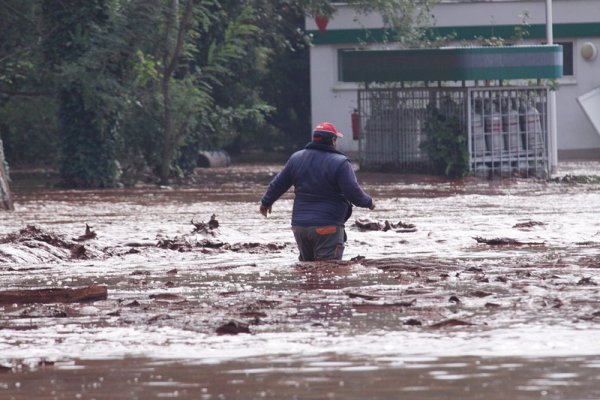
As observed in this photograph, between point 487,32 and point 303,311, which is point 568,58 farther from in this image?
point 303,311

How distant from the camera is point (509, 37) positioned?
138ft

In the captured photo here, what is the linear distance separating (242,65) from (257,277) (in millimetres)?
24868

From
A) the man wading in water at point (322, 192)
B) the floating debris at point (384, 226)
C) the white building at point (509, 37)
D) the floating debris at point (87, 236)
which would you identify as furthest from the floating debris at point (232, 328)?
the white building at point (509, 37)

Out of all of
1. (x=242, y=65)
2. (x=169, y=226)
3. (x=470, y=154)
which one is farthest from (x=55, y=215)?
(x=242, y=65)

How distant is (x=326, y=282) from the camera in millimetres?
13266

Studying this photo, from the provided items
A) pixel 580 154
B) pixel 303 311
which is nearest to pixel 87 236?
pixel 303 311

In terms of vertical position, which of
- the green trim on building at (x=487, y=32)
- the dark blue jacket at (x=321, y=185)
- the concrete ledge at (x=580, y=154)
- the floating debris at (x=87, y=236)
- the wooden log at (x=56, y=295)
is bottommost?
the wooden log at (x=56, y=295)

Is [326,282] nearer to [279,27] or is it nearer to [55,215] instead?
[55,215]

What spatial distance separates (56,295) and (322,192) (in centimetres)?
301

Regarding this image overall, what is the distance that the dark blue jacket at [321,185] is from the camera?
14.2 meters

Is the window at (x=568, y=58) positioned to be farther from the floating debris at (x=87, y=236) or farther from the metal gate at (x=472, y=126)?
the floating debris at (x=87, y=236)

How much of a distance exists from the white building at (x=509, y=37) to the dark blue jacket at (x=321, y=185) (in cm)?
2830

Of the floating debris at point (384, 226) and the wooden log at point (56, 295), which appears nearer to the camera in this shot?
the wooden log at point (56, 295)

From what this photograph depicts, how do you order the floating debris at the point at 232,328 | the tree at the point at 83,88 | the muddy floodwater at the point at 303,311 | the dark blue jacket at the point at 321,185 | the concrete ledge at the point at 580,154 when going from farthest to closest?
the concrete ledge at the point at 580,154
the tree at the point at 83,88
the dark blue jacket at the point at 321,185
the floating debris at the point at 232,328
the muddy floodwater at the point at 303,311
